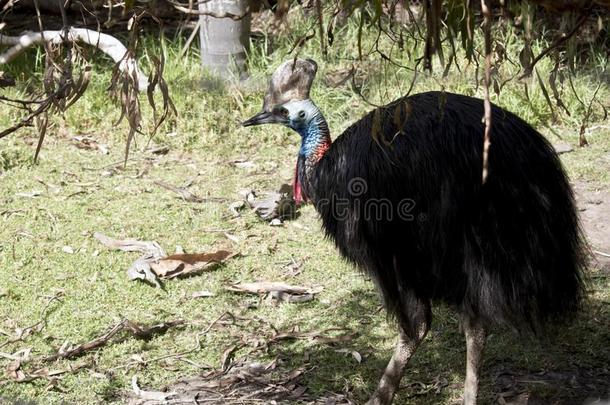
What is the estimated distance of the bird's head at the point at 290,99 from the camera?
4348 millimetres

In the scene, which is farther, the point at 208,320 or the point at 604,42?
the point at 604,42

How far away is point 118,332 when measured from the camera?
4.42 meters

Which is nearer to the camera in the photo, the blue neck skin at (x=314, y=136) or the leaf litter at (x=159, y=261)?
the blue neck skin at (x=314, y=136)

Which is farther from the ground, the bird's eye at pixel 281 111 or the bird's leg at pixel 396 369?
the bird's eye at pixel 281 111

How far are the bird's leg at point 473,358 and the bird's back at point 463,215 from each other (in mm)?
131

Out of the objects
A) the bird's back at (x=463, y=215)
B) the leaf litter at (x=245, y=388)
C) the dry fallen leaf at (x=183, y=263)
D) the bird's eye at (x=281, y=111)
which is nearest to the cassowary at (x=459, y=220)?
the bird's back at (x=463, y=215)

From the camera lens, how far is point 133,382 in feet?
13.2

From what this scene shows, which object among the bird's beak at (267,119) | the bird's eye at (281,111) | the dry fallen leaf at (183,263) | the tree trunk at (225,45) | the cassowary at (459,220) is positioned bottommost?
the dry fallen leaf at (183,263)

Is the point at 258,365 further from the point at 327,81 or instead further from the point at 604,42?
the point at 604,42

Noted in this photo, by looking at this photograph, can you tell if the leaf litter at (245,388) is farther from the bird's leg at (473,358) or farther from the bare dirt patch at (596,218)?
the bare dirt patch at (596,218)

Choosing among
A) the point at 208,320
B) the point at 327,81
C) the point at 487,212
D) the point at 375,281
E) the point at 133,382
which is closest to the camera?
the point at 487,212

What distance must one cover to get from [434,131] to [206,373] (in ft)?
4.82

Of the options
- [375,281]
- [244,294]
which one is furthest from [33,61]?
[375,281]

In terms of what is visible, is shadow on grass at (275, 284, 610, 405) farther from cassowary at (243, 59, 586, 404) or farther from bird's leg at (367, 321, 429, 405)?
cassowary at (243, 59, 586, 404)
